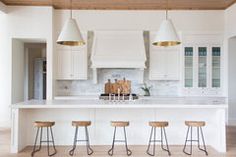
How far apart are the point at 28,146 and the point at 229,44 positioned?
550 centimetres

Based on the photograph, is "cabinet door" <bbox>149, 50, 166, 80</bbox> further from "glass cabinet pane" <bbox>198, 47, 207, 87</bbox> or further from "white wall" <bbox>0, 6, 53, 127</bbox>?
"white wall" <bbox>0, 6, 53, 127</bbox>

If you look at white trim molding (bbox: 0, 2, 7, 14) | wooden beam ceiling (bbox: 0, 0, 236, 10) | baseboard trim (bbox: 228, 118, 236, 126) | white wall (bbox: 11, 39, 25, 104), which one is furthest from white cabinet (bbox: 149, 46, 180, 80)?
white trim molding (bbox: 0, 2, 7, 14)

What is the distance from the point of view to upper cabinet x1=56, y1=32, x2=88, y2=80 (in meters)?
6.59

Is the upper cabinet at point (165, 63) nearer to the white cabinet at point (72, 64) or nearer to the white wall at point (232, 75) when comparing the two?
the white wall at point (232, 75)

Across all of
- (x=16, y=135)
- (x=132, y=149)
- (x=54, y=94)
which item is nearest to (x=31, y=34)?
(x=54, y=94)

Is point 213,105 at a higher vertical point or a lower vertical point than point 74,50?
lower

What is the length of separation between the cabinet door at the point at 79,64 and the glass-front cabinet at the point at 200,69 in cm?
267

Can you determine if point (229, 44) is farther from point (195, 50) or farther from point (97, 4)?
point (97, 4)

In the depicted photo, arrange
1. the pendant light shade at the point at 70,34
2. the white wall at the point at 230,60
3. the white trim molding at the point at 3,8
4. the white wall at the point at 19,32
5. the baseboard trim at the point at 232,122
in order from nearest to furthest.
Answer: the pendant light shade at the point at 70,34, the white trim molding at the point at 3,8, the white wall at the point at 19,32, the white wall at the point at 230,60, the baseboard trim at the point at 232,122

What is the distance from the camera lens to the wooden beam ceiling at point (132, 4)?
20.1 ft

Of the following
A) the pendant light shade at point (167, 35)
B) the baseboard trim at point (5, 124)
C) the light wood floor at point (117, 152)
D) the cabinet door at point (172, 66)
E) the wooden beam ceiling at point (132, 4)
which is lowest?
the light wood floor at point (117, 152)

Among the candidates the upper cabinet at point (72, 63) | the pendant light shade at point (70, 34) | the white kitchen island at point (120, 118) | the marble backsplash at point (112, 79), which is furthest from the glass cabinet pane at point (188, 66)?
the pendant light shade at point (70, 34)

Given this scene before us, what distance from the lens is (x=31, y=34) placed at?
634 centimetres

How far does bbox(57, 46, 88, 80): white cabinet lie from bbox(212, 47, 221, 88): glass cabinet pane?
3.41 metres
